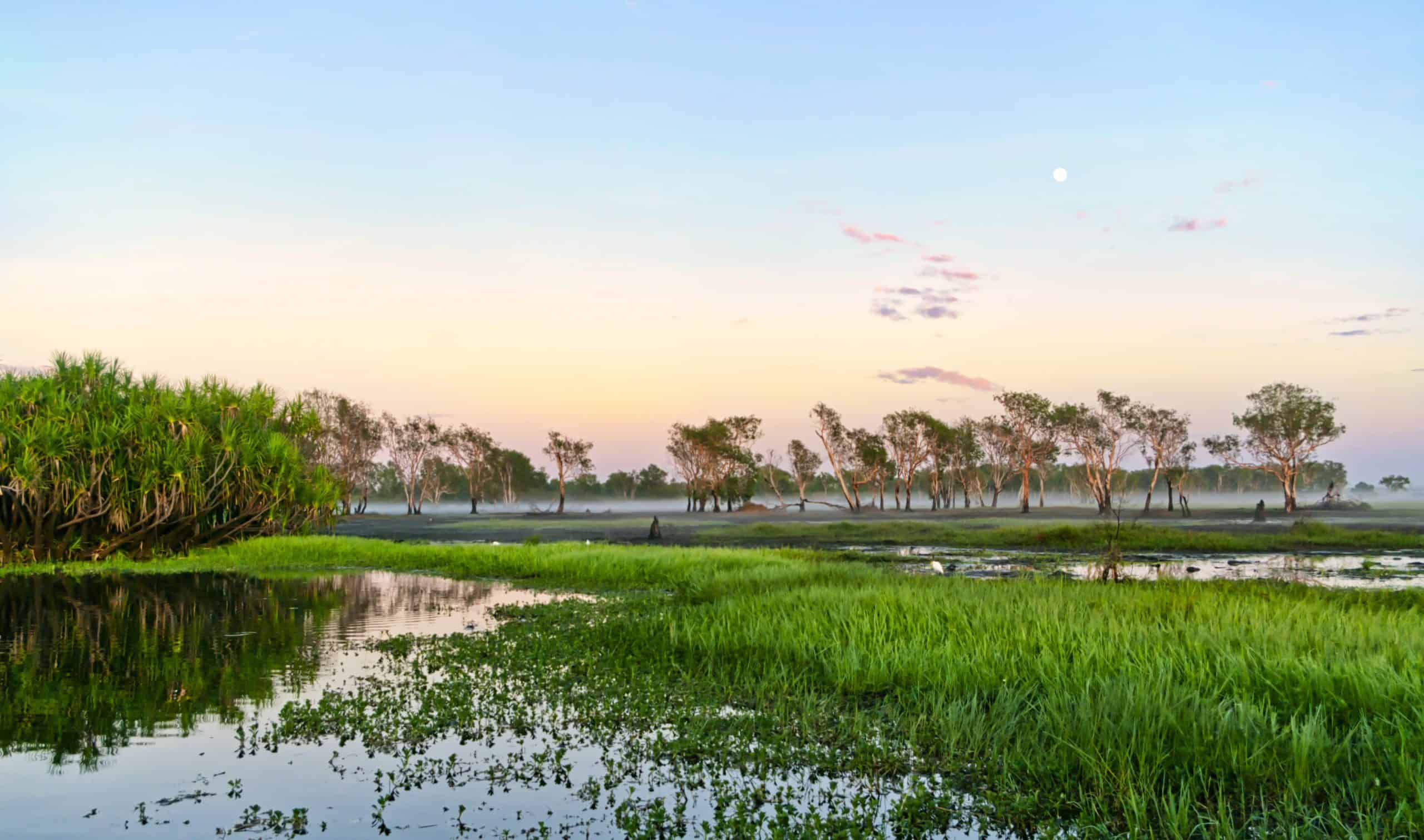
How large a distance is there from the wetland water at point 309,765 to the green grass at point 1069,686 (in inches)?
26.8

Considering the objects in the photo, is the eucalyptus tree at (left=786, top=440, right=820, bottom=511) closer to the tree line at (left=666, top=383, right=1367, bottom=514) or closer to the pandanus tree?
the tree line at (left=666, top=383, right=1367, bottom=514)

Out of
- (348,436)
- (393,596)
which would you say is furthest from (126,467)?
(348,436)

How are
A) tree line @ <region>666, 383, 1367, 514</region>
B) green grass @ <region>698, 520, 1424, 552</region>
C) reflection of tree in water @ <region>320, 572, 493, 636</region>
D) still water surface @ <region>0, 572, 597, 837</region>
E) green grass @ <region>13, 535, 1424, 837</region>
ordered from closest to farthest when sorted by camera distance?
1. green grass @ <region>13, 535, 1424, 837</region>
2. still water surface @ <region>0, 572, 597, 837</region>
3. reflection of tree in water @ <region>320, 572, 493, 636</region>
4. green grass @ <region>698, 520, 1424, 552</region>
5. tree line @ <region>666, 383, 1367, 514</region>

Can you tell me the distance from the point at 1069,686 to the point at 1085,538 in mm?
38305

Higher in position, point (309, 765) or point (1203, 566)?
point (309, 765)

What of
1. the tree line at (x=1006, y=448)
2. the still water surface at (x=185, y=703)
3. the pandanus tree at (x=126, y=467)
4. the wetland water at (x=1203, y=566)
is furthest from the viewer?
the tree line at (x=1006, y=448)

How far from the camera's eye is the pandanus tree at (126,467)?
34875 millimetres

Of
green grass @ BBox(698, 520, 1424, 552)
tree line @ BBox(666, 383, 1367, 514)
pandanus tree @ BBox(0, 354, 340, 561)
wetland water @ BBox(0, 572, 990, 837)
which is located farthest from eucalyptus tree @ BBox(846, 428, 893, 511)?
wetland water @ BBox(0, 572, 990, 837)

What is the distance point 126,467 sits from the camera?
1431 inches

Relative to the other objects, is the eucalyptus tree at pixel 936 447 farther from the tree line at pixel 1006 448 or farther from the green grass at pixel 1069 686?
the green grass at pixel 1069 686

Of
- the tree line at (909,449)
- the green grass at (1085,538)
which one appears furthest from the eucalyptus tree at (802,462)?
the green grass at (1085,538)

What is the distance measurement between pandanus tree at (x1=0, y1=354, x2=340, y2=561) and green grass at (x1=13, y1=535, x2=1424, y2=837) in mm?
25903

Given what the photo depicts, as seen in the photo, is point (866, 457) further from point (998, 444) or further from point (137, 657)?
point (137, 657)

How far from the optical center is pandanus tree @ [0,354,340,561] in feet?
114
